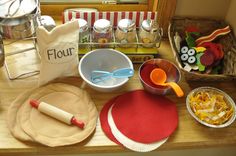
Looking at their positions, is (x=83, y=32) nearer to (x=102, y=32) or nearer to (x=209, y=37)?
(x=102, y=32)

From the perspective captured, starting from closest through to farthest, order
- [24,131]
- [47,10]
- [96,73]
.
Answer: [24,131]
[96,73]
[47,10]

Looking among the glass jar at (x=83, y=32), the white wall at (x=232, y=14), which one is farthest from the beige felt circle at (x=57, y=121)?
the white wall at (x=232, y=14)

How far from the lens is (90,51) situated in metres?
0.92

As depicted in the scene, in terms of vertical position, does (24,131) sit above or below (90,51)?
below

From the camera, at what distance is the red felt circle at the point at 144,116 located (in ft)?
2.61

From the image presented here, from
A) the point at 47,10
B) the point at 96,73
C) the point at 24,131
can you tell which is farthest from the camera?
the point at 47,10

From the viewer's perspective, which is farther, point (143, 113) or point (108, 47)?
point (108, 47)

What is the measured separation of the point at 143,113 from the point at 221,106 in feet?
0.66

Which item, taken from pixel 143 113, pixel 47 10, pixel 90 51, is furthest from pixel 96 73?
pixel 47 10

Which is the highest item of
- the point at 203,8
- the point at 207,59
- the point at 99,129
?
the point at 203,8

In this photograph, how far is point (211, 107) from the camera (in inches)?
32.7

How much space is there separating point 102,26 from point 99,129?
288mm

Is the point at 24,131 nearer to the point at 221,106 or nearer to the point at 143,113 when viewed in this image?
the point at 143,113

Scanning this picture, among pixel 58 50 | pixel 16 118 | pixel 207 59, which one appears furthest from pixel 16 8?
→ pixel 207 59
